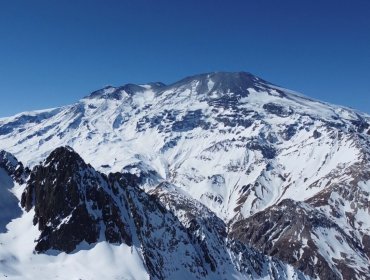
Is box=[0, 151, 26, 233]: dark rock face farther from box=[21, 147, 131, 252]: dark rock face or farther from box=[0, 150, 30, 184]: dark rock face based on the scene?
box=[21, 147, 131, 252]: dark rock face

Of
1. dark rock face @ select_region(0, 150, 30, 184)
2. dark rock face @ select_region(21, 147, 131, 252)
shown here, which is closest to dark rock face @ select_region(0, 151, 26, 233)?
dark rock face @ select_region(0, 150, 30, 184)

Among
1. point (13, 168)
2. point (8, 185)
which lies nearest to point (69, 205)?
point (8, 185)

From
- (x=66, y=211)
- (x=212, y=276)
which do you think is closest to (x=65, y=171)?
(x=66, y=211)

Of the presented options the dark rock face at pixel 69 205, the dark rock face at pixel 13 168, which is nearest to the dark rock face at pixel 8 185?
the dark rock face at pixel 13 168

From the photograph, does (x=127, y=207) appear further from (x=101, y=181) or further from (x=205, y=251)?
(x=205, y=251)

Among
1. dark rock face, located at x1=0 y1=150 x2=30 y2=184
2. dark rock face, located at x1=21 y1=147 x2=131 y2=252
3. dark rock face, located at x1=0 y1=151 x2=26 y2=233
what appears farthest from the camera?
dark rock face, located at x1=0 y1=150 x2=30 y2=184

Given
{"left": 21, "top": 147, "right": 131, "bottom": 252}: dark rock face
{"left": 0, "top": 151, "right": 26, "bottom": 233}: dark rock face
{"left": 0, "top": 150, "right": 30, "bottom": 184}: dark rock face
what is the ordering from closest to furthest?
{"left": 21, "top": 147, "right": 131, "bottom": 252}: dark rock face
{"left": 0, "top": 151, "right": 26, "bottom": 233}: dark rock face
{"left": 0, "top": 150, "right": 30, "bottom": 184}: dark rock face

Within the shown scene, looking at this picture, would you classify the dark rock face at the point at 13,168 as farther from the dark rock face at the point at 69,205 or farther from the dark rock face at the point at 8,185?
the dark rock face at the point at 69,205

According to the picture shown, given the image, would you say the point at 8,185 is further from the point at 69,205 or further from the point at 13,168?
the point at 69,205

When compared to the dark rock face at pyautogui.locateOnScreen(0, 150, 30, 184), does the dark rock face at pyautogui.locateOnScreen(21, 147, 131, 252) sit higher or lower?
lower
